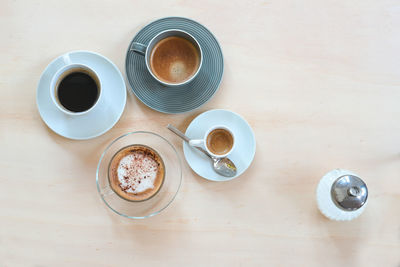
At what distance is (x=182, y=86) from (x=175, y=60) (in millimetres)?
96

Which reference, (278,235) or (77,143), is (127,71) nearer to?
(77,143)

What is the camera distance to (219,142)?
3.90ft

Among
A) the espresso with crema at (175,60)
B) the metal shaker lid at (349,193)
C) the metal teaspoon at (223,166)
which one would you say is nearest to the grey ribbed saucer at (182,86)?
the espresso with crema at (175,60)

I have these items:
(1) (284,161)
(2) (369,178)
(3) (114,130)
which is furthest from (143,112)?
(2) (369,178)

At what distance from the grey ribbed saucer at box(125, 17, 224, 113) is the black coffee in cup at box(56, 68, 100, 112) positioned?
13 centimetres

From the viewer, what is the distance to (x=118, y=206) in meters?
1.13

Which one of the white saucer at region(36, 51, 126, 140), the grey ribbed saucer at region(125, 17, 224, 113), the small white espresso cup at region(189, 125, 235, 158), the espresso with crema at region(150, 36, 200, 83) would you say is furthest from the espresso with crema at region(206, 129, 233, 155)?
the white saucer at region(36, 51, 126, 140)

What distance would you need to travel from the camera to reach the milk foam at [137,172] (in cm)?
116

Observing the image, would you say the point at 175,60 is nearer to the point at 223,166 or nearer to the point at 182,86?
the point at 182,86

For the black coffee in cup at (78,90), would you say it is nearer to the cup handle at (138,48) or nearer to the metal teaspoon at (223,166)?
the cup handle at (138,48)

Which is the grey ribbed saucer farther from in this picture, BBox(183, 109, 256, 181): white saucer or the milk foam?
the milk foam

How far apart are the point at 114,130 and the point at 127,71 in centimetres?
21

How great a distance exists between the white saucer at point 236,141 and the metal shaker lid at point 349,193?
1.01ft

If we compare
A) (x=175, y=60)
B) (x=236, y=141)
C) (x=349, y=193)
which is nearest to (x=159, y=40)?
(x=175, y=60)
